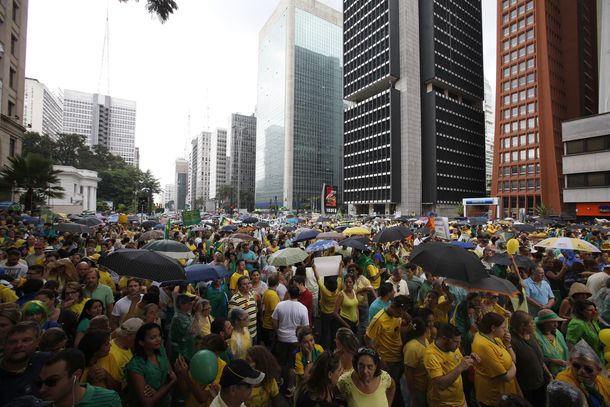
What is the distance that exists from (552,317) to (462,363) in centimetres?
Answer: 157

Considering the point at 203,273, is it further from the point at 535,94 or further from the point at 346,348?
the point at 535,94

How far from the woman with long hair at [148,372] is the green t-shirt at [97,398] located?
22.4 inches

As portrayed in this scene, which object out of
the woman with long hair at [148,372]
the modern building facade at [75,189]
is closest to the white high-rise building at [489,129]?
the modern building facade at [75,189]

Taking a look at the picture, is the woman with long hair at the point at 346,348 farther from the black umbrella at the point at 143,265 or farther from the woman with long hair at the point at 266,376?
the black umbrella at the point at 143,265

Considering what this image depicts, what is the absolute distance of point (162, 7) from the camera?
17.1 feet

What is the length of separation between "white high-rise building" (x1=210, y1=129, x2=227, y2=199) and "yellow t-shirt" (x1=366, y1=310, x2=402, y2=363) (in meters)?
168

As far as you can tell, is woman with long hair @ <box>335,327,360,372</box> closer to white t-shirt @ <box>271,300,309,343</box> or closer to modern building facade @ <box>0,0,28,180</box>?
white t-shirt @ <box>271,300,309,343</box>

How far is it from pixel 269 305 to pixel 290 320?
88 centimetres

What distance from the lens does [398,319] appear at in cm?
481

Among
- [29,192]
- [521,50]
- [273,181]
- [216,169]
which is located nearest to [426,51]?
[521,50]

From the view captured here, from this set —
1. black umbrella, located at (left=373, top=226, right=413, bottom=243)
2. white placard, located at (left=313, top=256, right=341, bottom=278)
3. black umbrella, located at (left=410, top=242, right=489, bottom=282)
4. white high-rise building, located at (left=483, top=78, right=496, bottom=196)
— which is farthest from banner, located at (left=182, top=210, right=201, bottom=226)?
white high-rise building, located at (left=483, top=78, right=496, bottom=196)

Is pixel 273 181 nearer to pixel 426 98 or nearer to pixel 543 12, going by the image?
pixel 426 98

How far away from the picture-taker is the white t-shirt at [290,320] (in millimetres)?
5332

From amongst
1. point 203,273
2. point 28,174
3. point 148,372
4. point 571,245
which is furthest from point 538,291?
point 28,174
